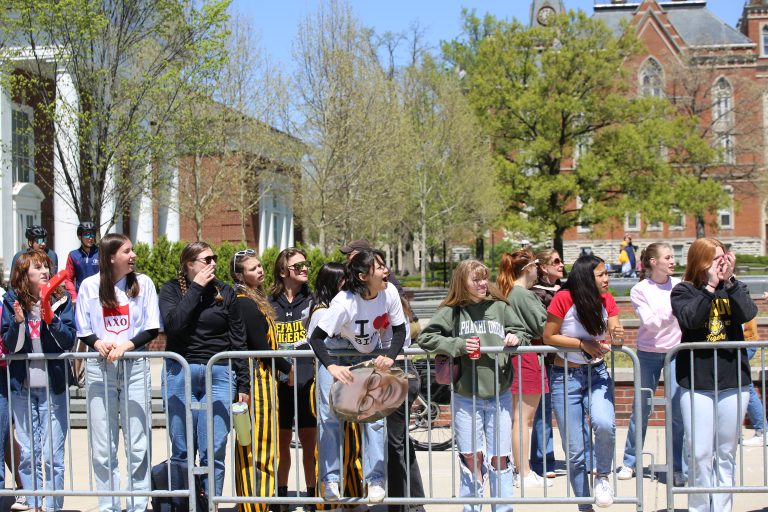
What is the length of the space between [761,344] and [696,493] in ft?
3.53

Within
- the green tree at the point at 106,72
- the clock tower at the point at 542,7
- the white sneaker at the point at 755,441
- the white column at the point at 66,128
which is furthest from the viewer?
the clock tower at the point at 542,7

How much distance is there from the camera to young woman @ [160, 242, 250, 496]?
626cm

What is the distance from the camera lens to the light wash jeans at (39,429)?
6617mm

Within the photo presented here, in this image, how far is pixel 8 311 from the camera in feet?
21.9

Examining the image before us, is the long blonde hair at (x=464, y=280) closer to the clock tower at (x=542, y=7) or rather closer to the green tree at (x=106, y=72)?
the green tree at (x=106, y=72)

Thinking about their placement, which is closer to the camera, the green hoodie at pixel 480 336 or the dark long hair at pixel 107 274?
the green hoodie at pixel 480 336

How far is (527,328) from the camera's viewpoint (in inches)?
277

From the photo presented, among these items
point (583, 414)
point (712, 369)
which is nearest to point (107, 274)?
point (583, 414)

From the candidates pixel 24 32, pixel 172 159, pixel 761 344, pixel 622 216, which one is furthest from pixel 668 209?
pixel 761 344

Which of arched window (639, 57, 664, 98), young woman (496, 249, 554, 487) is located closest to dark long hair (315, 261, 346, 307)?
young woman (496, 249, 554, 487)

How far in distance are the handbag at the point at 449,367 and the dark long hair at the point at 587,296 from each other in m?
0.88

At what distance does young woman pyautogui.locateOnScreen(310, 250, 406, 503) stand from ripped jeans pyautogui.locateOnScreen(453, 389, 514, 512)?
537 mm

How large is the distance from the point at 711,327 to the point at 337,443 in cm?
261

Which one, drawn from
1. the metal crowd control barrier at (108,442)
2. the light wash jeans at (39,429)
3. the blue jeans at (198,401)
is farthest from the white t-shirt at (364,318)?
the light wash jeans at (39,429)
